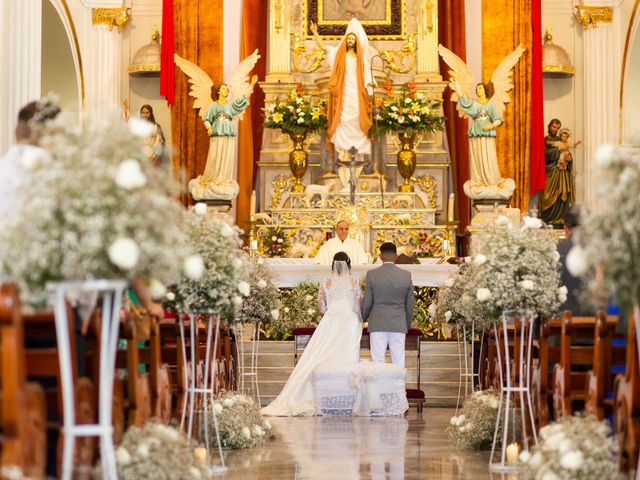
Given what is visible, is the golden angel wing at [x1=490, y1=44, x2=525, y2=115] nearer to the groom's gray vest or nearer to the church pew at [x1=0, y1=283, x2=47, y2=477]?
the groom's gray vest

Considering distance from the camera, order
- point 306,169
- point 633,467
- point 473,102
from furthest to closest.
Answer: point 306,169, point 473,102, point 633,467

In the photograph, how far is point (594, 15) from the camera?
728 inches

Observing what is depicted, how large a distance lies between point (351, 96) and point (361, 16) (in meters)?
2.32

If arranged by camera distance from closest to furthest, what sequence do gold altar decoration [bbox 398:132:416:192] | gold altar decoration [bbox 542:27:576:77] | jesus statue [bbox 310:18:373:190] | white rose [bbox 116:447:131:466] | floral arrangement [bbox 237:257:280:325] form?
white rose [bbox 116:447:131:466] < floral arrangement [bbox 237:257:280:325] < jesus statue [bbox 310:18:373:190] < gold altar decoration [bbox 398:132:416:192] < gold altar decoration [bbox 542:27:576:77]

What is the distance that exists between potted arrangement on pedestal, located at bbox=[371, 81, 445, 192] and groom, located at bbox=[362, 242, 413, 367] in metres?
5.00

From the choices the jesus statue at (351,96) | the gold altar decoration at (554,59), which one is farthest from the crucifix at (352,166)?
the gold altar decoration at (554,59)

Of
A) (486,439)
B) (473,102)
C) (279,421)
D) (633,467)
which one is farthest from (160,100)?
(633,467)

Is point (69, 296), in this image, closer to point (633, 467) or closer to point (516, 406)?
point (633, 467)

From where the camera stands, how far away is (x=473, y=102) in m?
16.4

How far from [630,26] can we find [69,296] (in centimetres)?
1448

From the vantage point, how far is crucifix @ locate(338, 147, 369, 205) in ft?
54.5

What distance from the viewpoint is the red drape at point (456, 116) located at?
59.6ft

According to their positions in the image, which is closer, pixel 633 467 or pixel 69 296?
pixel 69 296

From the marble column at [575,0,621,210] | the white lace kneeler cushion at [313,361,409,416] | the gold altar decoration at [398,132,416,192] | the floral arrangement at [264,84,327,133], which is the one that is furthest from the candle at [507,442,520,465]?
the marble column at [575,0,621,210]
